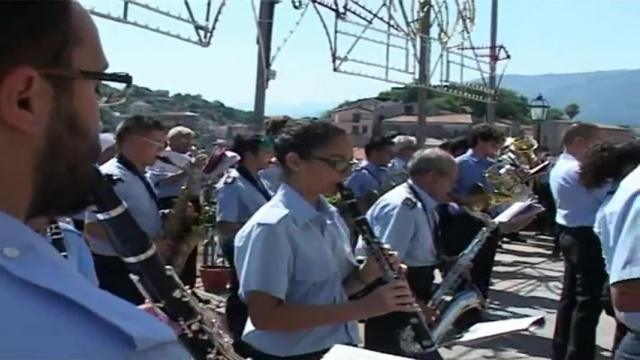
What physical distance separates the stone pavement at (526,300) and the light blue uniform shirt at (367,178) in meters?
1.63

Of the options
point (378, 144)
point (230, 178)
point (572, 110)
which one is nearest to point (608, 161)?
point (230, 178)

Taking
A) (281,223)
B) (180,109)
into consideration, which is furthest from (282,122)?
(180,109)

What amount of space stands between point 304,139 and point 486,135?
523cm

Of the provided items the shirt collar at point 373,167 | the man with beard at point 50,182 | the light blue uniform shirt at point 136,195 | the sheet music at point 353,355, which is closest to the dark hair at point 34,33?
the man with beard at point 50,182

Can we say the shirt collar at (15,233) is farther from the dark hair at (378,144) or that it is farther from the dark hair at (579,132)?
the dark hair at (378,144)

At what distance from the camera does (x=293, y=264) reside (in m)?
2.85

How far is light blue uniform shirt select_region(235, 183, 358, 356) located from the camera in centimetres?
279

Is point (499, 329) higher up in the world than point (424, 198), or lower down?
lower down

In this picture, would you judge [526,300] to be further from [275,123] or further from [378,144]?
[275,123]

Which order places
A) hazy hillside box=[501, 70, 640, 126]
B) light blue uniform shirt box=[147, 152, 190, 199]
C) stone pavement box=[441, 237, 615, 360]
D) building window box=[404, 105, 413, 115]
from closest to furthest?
stone pavement box=[441, 237, 615, 360] < light blue uniform shirt box=[147, 152, 190, 199] < building window box=[404, 105, 413, 115] < hazy hillside box=[501, 70, 640, 126]

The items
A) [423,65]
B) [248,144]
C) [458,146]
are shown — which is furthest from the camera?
[423,65]

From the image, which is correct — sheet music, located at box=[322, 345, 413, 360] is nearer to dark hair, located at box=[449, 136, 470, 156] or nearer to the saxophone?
the saxophone

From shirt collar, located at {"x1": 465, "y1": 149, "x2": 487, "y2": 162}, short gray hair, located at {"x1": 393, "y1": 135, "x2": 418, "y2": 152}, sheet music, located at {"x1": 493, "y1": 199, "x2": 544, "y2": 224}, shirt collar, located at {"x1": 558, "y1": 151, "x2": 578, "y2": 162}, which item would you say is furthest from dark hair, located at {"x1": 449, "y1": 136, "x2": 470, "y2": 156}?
sheet music, located at {"x1": 493, "y1": 199, "x2": 544, "y2": 224}

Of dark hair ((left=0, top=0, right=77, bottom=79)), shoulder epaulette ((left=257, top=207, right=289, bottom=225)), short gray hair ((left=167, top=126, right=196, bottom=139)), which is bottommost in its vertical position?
shoulder epaulette ((left=257, top=207, right=289, bottom=225))
